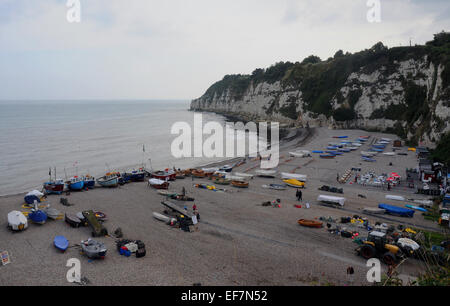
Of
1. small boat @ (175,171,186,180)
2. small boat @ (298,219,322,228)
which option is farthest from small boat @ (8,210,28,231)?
small boat @ (175,171,186,180)

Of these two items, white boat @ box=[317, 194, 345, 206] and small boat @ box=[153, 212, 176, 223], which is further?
white boat @ box=[317, 194, 345, 206]

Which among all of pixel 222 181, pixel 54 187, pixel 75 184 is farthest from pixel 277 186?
pixel 54 187

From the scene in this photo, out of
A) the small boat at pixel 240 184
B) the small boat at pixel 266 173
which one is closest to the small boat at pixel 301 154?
the small boat at pixel 266 173

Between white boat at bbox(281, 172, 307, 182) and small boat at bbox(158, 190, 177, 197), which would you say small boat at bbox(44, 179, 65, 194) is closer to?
small boat at bbox(158, 190, 177, 197)

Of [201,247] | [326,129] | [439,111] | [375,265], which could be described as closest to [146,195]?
[201,247]

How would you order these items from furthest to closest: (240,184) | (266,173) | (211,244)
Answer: (266,173) < (240,184) < (211,244)

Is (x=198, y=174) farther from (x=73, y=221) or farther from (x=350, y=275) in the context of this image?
(x=350, y=275)

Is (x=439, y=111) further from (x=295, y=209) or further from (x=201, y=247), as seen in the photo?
(x=201, y=247)
